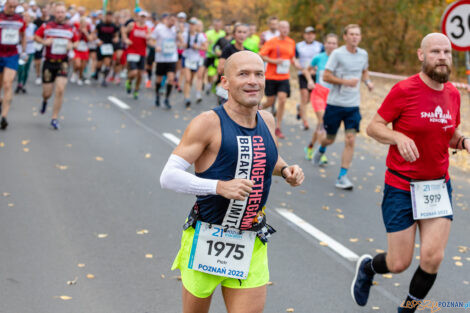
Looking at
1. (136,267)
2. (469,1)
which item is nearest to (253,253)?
(136,267)

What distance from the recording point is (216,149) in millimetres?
3859

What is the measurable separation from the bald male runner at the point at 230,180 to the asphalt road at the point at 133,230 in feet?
5.42

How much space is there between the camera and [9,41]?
1237cm

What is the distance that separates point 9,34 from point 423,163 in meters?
9.08

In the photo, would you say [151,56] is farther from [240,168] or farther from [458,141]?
[240,168]

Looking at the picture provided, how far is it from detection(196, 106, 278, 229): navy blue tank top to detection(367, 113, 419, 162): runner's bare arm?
→ 1.39 meters

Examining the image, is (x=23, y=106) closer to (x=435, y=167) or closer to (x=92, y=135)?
(x=92, y=135)

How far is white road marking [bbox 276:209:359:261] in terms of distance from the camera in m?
7.12

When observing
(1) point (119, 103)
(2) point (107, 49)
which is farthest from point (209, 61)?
(1) point (119, 103)

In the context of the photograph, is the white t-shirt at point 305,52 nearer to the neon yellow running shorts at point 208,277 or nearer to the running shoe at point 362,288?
the running shoe at point 362,288

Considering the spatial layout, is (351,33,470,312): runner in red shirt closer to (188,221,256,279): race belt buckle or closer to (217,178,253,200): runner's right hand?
(188,221,256,279): race belt buckle

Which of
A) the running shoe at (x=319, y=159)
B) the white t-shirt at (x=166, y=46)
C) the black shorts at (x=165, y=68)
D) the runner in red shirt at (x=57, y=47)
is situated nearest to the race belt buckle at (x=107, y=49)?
the white t-shirt at (x=166, y=46)

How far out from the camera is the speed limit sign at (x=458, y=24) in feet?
29.7

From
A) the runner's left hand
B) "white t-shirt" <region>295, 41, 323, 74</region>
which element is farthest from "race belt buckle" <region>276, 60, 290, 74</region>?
the runner's left hand
